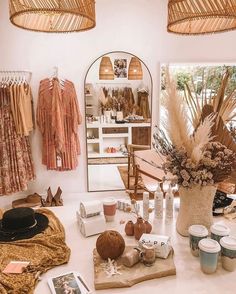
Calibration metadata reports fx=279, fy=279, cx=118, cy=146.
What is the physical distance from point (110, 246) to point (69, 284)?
0.74 feet

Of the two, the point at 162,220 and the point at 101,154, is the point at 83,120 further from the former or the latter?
the point at 162,220

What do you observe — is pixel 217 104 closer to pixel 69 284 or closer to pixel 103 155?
pixel 69 284

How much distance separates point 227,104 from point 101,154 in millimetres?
2487

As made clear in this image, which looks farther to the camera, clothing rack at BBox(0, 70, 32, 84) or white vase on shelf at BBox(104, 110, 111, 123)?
white vase on shelf at BBox(104, 110, 111, 123)

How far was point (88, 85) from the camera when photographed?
3.58 m

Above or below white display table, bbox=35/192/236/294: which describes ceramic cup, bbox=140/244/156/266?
above

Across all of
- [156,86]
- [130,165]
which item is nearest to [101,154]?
[130,165]

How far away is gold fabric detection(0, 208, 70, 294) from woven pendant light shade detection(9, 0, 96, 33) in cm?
109

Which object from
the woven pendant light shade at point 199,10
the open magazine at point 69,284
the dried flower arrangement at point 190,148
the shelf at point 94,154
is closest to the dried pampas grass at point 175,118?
the dried flower arrangement at point 190,148

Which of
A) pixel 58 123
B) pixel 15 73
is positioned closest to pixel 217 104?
pixel 58 123

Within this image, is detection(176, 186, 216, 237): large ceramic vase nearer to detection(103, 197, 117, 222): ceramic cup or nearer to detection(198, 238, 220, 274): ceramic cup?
detection(198, 238, 220, 274): ceramic cup

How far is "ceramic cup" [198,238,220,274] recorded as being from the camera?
1.19 meters

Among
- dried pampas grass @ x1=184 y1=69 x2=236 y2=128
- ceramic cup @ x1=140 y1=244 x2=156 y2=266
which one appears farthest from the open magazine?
dried pampas grass @ x1=184 y1=69 x2=236 y2=128

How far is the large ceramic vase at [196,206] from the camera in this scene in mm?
1445
